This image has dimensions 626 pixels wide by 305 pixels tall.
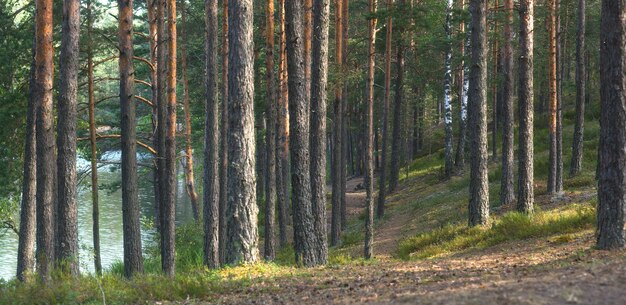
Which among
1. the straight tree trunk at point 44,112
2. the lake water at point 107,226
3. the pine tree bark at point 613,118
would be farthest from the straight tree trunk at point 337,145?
the pine tree bark at point 613,118

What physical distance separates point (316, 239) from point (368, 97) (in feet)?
22.2

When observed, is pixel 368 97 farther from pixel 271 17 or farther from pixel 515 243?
pixel 515 243

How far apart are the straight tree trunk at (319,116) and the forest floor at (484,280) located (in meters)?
1.68

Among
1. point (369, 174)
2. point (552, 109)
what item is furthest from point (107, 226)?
point (552, 109)

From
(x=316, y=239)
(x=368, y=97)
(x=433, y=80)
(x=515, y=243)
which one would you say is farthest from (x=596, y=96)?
(x=316, y=239)

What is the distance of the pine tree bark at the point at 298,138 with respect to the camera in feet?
40.2

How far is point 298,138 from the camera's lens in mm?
12352

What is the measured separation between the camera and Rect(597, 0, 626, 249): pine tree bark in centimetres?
919

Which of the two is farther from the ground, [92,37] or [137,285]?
[92,37]

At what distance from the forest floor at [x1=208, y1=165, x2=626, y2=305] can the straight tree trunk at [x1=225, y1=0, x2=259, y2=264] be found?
1086 mm

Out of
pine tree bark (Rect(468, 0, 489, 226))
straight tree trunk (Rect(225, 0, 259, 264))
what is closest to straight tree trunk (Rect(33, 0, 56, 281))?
straight tree trunk (Rect(225, 0, 259, 264))

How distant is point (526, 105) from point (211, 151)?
27.2 feet

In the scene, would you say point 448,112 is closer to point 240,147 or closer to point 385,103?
point 385,103

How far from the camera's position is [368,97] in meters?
18.4
